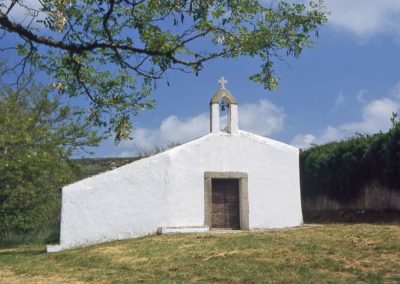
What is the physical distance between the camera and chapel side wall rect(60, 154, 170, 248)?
17.0 metres

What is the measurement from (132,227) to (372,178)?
33.9 ft

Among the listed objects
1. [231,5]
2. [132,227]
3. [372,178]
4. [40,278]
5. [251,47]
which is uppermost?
[231,5]

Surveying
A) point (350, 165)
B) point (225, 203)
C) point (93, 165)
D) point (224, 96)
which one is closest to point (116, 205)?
point (225, 203)

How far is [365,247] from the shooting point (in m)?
12.3

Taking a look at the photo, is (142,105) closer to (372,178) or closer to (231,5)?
(231,5)

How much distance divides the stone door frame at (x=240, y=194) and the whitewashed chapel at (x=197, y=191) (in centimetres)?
4

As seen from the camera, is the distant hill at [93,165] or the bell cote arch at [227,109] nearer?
the bell cote arch at [227,109]

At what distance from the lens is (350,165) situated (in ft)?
72.0

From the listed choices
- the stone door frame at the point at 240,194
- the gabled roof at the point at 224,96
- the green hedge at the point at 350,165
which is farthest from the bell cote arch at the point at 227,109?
the green hedge at the point at 350,165

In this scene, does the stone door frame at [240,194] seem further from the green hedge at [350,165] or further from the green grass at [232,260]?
the green hedge at [350,165]

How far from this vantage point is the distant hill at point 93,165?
2573cm

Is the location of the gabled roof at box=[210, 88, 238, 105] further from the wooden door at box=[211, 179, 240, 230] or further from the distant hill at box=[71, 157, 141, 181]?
the distant hill at box=[71, 157, 141, 181]

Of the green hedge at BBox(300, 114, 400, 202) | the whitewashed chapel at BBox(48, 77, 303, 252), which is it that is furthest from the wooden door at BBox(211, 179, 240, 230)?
the green hedge at BBox(300, 114, 400, 202)

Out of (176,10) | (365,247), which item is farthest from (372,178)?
(176,10)
